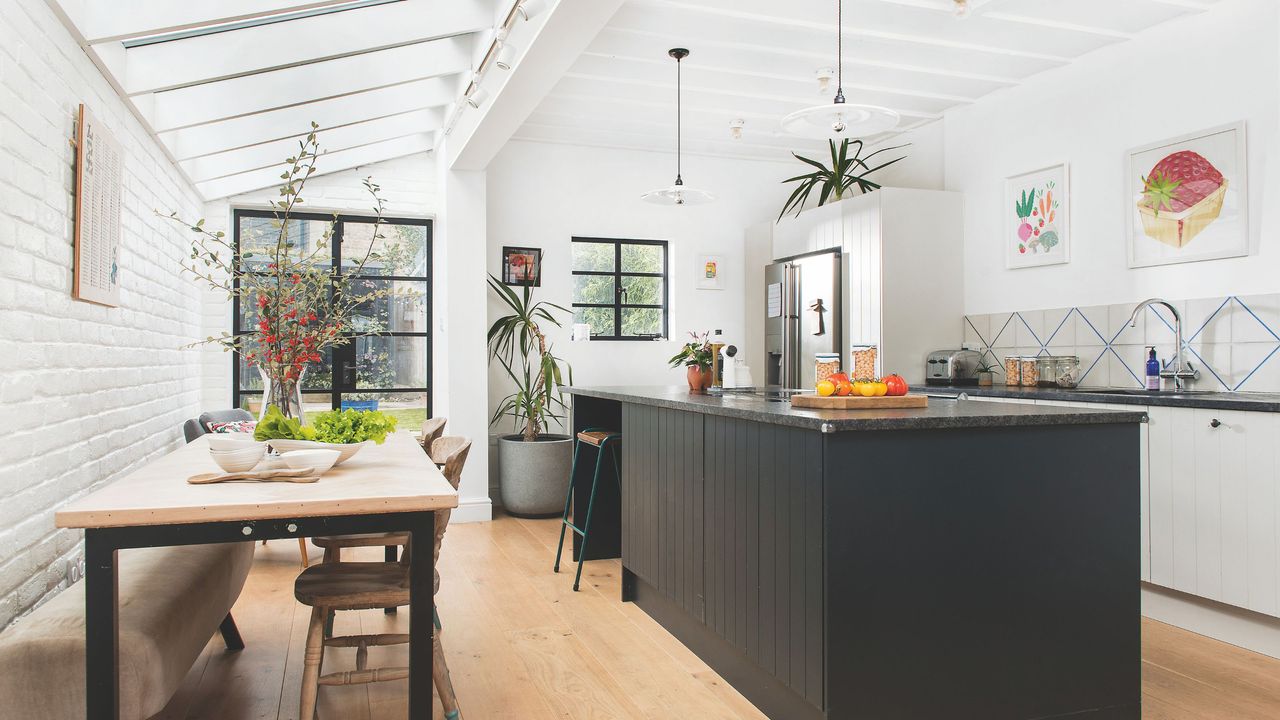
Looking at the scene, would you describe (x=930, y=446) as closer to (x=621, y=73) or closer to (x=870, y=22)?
(x=870, y=22)

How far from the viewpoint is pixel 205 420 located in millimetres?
4387

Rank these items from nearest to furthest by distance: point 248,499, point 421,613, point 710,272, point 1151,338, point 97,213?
1. point 248,499
2. point 421,613
3. point 97,213
4. point 1151,338
5. point 710,272

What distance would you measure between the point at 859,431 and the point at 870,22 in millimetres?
2910

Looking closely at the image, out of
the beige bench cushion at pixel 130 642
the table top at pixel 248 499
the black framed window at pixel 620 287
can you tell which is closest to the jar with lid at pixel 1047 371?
the black framed window at pixel 620 287

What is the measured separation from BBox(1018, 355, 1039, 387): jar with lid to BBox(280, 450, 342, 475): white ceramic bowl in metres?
4.02

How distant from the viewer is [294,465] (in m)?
2.16

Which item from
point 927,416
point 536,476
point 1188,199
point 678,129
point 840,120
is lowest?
point 536,476

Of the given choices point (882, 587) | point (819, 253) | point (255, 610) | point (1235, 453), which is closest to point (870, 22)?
point (819, 253)

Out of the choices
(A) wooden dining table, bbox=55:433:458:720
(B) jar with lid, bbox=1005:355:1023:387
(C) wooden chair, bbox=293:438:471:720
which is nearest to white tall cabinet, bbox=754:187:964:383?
(B) jar with lid, bbox=1005:355:1023:387

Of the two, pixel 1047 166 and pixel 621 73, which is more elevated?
pixel 621 73

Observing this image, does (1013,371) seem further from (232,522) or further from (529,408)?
(232,522)

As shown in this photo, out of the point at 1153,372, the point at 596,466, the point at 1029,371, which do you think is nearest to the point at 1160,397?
the point at 1153,372

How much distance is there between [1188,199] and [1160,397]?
1222 mm

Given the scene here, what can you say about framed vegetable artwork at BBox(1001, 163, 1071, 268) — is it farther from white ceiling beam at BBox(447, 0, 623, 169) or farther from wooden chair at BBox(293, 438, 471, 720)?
wooden chair at BBox(293, 438, 471, 720)
